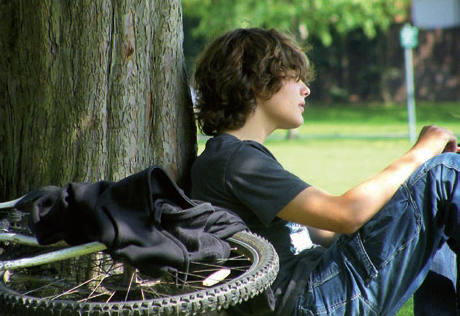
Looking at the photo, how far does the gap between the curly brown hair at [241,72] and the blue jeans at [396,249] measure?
0.78 m

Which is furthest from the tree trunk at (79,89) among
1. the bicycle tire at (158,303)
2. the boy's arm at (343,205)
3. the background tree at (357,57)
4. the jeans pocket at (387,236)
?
the background tree at (357,57)

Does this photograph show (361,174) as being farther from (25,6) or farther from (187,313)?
(187,313)

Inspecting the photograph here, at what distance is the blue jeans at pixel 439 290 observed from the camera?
8.76 feet

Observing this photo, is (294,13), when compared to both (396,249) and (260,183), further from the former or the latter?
(396,249)

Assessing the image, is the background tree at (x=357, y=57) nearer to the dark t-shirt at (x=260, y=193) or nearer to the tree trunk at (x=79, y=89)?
the tree trunk at (x=79, y=89)

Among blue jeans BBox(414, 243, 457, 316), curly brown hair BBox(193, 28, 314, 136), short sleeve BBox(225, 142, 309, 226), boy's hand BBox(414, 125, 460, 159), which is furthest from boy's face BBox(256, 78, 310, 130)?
blue jeans BBox(414, 243, 457, 316)

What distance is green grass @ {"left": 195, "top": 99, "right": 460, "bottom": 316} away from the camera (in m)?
9.39

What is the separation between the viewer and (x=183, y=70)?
10.3 feet

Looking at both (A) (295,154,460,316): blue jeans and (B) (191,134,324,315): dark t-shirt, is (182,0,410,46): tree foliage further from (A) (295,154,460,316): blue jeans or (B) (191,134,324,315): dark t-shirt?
(A) (295,154,460,316): blue jeans

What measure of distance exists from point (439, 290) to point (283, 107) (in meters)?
0.98

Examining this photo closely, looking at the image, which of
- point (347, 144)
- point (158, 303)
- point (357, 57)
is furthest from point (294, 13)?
point (158, 303)

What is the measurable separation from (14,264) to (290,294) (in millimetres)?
1010

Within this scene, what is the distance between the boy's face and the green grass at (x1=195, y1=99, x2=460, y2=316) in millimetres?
938

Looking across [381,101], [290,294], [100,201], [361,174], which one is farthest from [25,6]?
[381,101]
